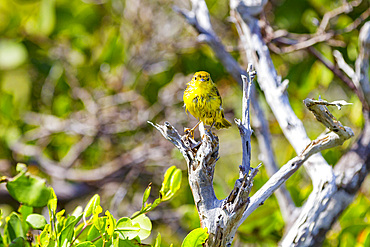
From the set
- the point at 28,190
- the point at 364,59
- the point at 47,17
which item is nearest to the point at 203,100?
the point at 28,190

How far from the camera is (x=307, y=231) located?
57.1 inches

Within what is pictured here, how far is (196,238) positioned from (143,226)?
157 millimetres

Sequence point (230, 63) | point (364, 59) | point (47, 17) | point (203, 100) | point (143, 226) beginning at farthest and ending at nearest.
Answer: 1. point (47, 17)
2. point (230, 63)
3. point (364, 59)
4. point (203, 100)
5. point (143, 226)

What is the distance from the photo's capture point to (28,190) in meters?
1.19

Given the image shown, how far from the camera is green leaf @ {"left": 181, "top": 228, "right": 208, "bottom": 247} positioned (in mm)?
1023

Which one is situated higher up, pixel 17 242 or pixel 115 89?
pixel 17 242

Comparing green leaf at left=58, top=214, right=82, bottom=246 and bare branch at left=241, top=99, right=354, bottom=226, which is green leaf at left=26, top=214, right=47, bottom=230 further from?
bare branch at left=241, top=99, right=354, bottom=226

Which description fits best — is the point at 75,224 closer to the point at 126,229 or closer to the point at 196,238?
the point at 126,229

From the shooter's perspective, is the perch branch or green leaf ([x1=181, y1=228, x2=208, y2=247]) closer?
green leaf ([x1=181, y1=228, x2=208, y2=247])

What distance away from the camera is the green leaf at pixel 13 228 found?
114cm

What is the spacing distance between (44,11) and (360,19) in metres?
1.84

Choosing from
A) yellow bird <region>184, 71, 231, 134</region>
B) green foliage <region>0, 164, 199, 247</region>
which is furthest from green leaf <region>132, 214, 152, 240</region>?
yellow bird <region>184, 71, 231, 134</region>

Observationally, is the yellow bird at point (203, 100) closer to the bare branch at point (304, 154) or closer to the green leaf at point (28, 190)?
the bare branch at point (304, 154)

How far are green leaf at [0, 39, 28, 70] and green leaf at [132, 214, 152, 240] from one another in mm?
1878
